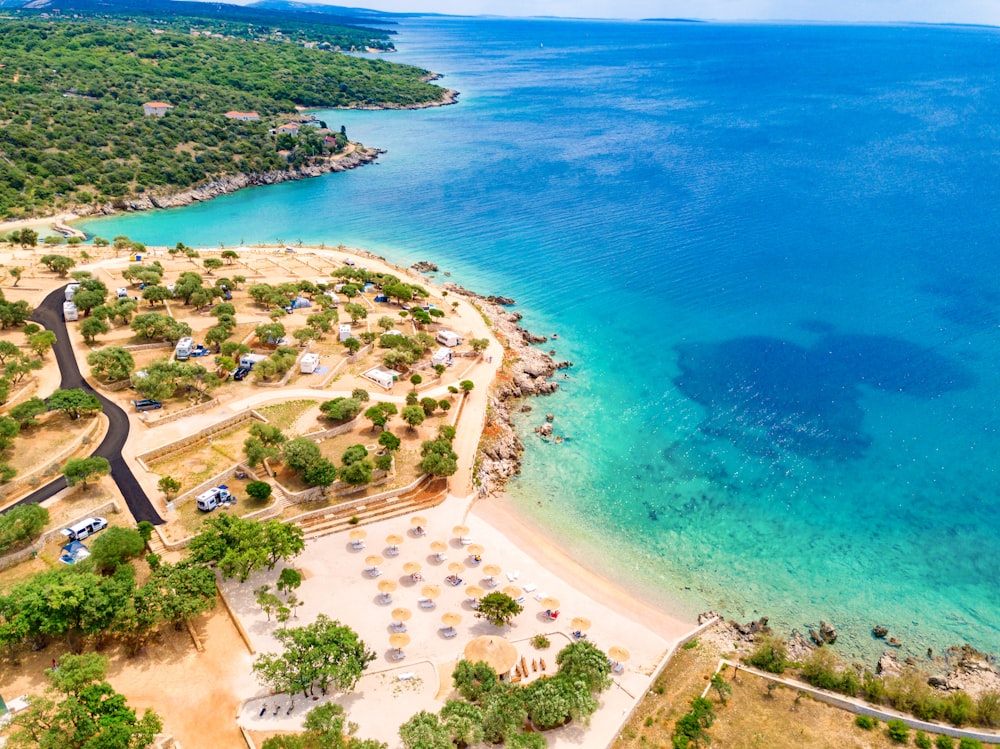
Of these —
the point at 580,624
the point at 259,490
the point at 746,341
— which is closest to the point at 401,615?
the point at 580,624

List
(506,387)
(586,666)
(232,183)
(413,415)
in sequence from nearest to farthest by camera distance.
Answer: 1. (586,666)
2. (413,415)
3. (506,387)
4. (232,183)

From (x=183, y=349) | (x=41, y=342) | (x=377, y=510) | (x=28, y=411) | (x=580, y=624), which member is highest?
(x=41, y=342)

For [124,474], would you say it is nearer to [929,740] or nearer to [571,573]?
[571,573]

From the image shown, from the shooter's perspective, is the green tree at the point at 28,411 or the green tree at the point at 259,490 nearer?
the green tree at the point at 259,490

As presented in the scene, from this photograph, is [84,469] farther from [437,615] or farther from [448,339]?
[448,339]

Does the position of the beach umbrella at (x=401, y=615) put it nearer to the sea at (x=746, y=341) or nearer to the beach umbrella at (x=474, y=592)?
the beach umbrella at (x=474, y=592)

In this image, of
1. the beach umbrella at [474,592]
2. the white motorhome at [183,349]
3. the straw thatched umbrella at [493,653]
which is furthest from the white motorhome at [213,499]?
the straw thatched umbrella at [493,653]
